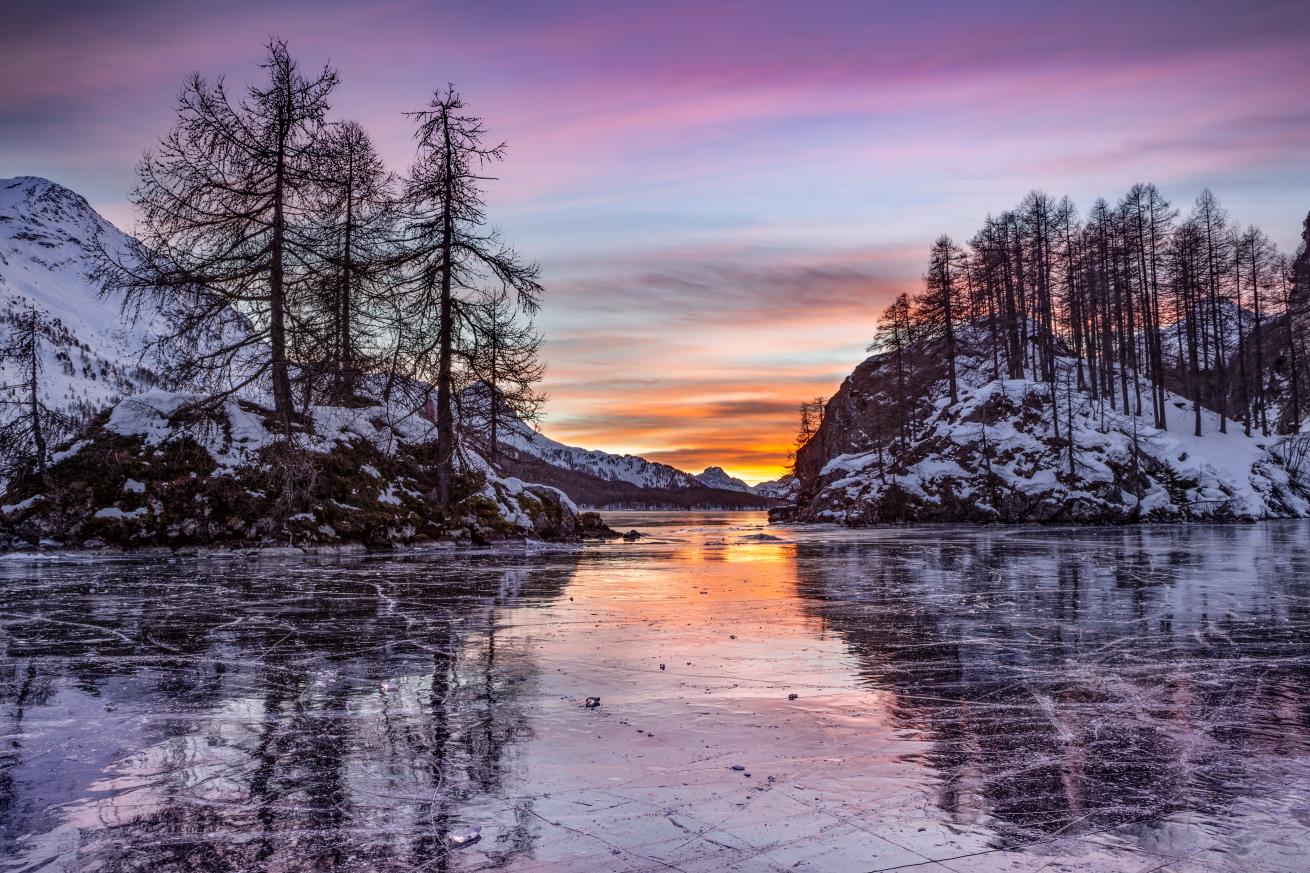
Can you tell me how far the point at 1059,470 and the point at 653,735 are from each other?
50.6 metres

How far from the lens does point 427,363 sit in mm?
23344

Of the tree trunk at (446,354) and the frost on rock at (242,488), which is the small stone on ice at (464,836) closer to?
Answer: the frost on rock at (242,488)

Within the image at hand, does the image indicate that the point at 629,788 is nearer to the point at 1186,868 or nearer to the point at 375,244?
→ the point at 1186,868

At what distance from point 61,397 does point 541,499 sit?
627 feet

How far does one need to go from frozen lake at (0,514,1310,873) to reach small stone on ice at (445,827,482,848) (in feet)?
0.03

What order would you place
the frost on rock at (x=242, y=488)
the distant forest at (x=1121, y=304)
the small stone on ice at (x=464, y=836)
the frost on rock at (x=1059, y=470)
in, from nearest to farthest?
the small stone on ice at (x=464, y=836)
the frost on rock at (x=242, y=488)
the frost on rock at (x=1059, y=470)
the distant forest at (x=1121, y=304)

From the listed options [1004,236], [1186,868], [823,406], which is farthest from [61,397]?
[1186,868]

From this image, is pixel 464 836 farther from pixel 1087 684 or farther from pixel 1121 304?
pixel 1121 304

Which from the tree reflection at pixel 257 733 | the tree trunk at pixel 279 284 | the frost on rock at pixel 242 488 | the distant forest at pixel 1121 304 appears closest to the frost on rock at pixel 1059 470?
the distant forest at pixel 1121 304

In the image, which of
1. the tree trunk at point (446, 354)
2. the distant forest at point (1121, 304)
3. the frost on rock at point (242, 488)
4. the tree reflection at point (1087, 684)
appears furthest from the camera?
the distant forest at point (1121, 304)

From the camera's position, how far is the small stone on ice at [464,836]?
10.4ft

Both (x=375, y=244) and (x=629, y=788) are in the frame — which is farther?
(x=375, y=244)

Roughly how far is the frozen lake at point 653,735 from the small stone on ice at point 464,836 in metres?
0.01

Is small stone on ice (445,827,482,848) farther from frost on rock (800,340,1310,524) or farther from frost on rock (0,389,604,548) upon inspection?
Answer: frost on rock (800,340,1310,524)
